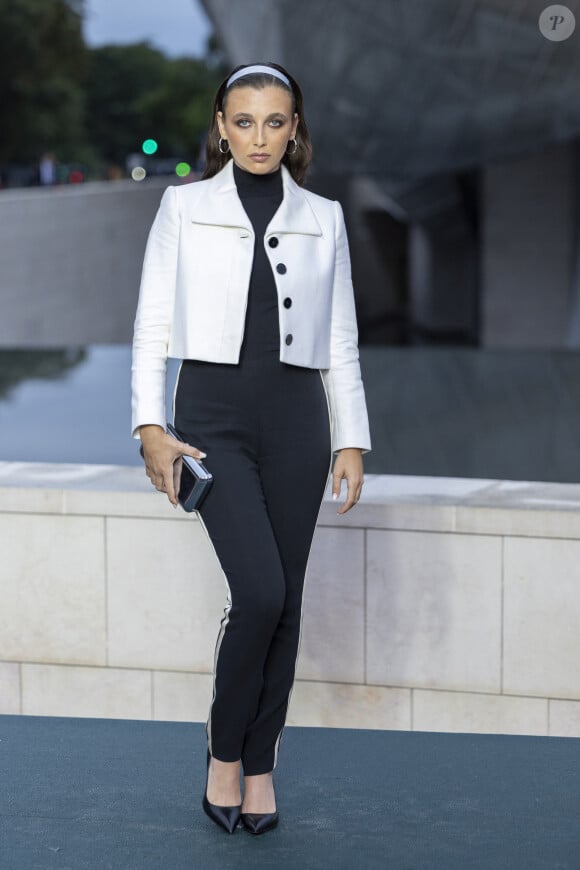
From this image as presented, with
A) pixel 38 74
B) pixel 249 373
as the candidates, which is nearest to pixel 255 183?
pixel 249 373

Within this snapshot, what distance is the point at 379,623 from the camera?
5.05 meters

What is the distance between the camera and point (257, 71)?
3.50 m

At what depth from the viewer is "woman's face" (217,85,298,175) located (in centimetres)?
347

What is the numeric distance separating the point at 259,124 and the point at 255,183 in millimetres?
183

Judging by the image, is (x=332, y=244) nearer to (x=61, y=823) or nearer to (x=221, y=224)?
(x=221, y=224)

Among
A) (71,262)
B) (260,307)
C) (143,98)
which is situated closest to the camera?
(260,307)

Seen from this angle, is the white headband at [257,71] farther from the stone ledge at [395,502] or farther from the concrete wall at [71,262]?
the concrete wall at [71,262]

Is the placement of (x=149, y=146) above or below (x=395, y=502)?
above

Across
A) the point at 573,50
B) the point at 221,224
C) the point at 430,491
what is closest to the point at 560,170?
the point at 573,50

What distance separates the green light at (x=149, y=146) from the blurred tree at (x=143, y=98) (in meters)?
96.0

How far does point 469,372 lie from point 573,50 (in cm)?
484

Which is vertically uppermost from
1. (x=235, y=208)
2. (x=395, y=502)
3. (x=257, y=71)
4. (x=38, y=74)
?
(x=38, y=74)

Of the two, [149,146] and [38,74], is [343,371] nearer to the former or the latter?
[149,146]

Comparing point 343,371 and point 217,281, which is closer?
point 217,281
